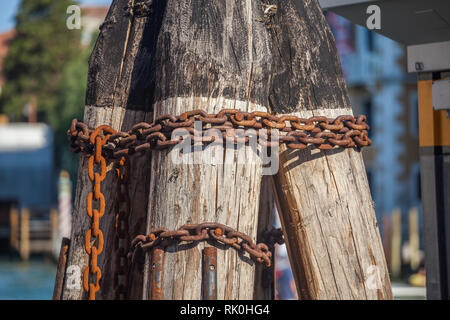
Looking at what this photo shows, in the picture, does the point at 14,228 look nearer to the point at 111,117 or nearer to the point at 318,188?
the point at 111,117

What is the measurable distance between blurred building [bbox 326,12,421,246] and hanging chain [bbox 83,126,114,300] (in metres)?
17.8

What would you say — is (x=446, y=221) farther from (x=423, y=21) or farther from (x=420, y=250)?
(x=420, y=250)

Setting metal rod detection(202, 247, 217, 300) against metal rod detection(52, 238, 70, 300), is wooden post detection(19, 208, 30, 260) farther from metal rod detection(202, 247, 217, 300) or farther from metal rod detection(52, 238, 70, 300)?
metal rod detection(202, 247, 217, 300)

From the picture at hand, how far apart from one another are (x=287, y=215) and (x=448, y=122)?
5.36 ft

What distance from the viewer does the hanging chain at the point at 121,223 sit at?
220 centimetres

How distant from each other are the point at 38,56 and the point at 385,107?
1758 cm

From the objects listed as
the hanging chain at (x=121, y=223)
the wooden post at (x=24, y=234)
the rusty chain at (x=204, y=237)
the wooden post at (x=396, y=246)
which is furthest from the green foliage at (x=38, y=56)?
the rusty chain at (x=204, y=237)

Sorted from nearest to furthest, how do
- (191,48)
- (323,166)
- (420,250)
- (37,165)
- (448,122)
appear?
(191,48) → (323,166) → (448,122) → (420,250) → (37,165)

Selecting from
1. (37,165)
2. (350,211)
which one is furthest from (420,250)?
(37,165)

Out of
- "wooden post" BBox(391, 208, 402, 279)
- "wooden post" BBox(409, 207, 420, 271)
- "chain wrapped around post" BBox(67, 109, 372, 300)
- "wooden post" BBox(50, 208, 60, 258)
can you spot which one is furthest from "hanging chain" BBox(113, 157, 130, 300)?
"wooden post" BBox(50, 208, 60, 258)

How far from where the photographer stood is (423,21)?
3.05 meters

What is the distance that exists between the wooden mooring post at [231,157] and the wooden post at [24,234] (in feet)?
80.7

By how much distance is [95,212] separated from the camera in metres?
1.97
